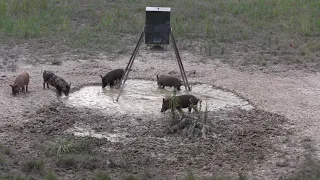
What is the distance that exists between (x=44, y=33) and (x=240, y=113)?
816 cm

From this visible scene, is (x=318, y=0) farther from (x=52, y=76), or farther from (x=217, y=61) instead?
(x=52, y=76)

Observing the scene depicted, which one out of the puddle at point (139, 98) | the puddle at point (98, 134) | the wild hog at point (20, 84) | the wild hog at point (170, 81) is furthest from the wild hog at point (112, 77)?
the puddle at point (98, 134)

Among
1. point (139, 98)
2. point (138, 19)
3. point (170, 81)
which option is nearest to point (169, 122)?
point (139, 98)

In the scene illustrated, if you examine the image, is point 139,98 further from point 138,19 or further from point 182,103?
point 138,19

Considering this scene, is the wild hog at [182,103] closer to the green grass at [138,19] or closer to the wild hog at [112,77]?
the wild hog at [112,77]

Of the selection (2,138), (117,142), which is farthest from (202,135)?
(2,138)

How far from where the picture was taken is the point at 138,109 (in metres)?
11.6

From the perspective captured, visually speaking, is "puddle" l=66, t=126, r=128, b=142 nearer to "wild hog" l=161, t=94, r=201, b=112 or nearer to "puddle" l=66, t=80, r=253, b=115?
"puddle" l=66, t=80, r=253, b=115

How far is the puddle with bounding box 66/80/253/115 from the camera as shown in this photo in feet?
38.5

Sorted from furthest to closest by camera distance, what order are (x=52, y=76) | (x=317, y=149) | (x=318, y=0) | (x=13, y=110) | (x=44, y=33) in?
(x=318, y=0) < (x=44, y=33) < (x=52, y=76) < (x=13, y=110) < (x=317, y=149)

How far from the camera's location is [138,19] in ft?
64.3

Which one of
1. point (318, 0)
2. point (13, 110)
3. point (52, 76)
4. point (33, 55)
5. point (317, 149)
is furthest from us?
point (318, 0)

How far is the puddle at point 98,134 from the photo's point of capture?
1009 centimetres

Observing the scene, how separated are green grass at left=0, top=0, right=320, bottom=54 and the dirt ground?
94.4 inches
